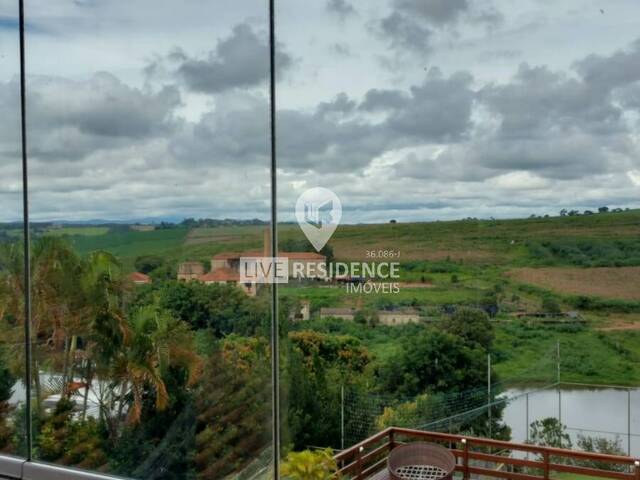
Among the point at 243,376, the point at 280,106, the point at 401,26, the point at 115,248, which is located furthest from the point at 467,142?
the point at 115,248

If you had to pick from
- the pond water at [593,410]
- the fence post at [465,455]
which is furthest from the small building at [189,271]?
the pond water at [593,410]

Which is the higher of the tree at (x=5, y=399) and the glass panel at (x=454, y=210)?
the glass panel at (x=454, y=210)

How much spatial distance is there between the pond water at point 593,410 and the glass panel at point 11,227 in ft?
7.54

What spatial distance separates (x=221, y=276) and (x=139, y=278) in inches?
16.2

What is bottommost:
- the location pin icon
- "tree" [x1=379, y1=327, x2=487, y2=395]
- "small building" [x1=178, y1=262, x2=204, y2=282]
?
"tree" [x1=379, y1=327, x2=487, y2=395]

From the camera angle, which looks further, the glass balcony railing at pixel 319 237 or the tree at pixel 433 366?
the tree at pixel 433 366

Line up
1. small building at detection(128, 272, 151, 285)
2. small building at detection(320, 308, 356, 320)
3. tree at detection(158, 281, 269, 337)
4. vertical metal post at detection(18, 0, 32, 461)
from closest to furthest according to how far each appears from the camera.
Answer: small building at detection(320, 308, 356, 320) < tree at detection(158, 281, 269, 337) < small building at detection(128, 272, 151, 285) < vertical metal post at detection(18, 0, 32, 461)

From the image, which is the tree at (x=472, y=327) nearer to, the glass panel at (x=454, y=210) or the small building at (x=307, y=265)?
the glass panel at (x=454, y=210)

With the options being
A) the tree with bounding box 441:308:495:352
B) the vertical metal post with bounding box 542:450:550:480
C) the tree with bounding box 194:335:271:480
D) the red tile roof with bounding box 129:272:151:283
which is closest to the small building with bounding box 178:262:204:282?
the red tile roof with bounding box 129:272:151:283

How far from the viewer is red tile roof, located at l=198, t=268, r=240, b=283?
99.3 inches

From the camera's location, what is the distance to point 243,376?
245cm

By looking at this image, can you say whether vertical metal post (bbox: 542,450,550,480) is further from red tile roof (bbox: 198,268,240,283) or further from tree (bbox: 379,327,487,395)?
red tile roof (bbox: 198,268,240,283)

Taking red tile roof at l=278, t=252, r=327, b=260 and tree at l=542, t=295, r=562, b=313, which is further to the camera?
red tile roof at l=278, t=252, r=327, b=260

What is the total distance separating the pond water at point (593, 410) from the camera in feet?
6.49
